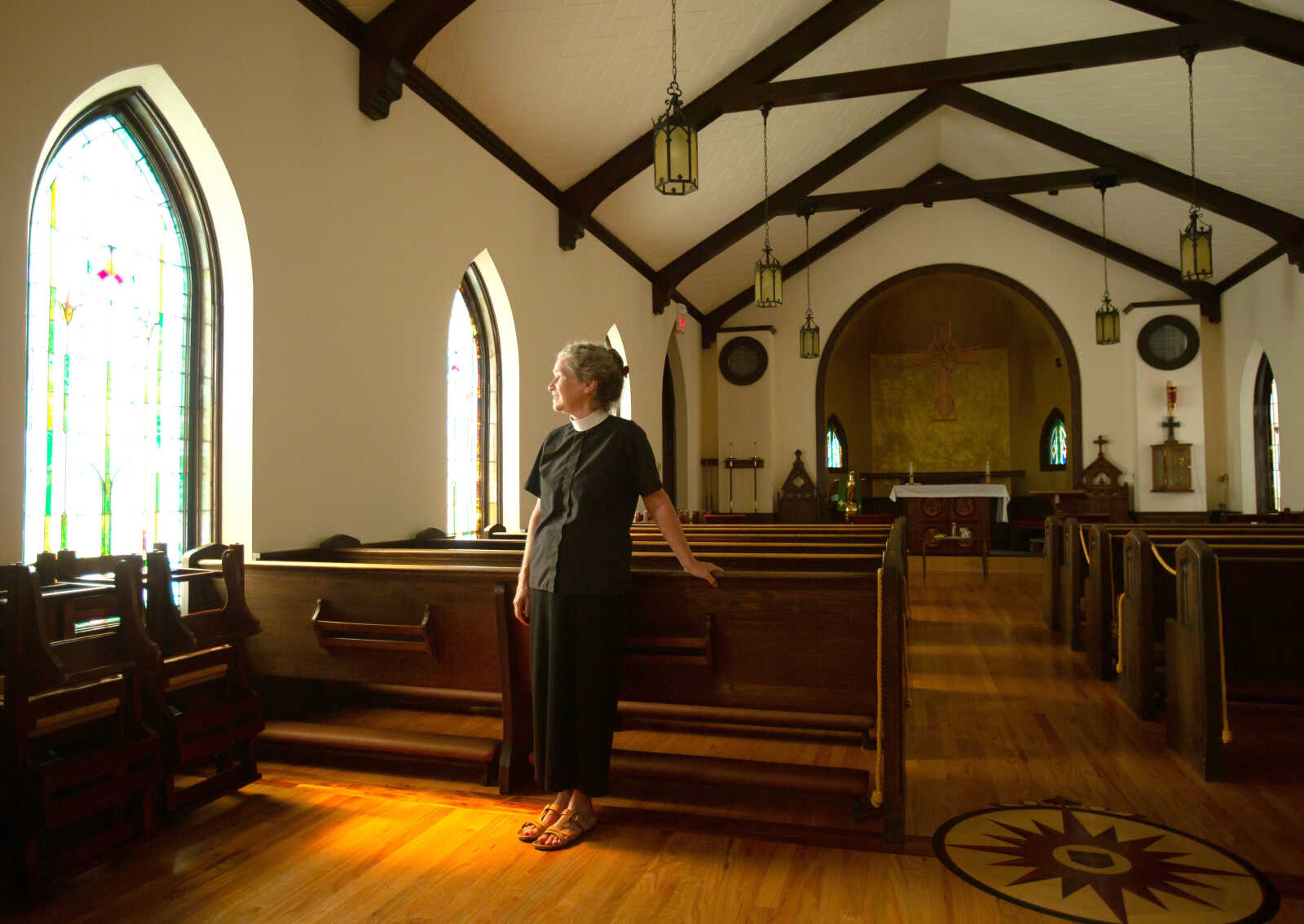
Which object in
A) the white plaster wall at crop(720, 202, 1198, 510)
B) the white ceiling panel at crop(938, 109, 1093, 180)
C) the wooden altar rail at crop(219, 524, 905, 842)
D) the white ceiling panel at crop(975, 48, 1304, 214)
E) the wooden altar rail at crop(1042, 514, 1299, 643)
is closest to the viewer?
the wooden altar rail at crop(219, 524, 905, 842)

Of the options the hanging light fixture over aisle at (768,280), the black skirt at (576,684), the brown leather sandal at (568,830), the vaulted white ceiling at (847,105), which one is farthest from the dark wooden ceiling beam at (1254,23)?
the brown leather sandal at (568,830)

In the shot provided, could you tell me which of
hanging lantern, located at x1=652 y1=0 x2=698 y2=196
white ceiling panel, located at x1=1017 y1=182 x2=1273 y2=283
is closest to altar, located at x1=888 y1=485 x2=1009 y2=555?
white ceiling panel, located at x1=1017 y1=182 x2=1273 y2=283

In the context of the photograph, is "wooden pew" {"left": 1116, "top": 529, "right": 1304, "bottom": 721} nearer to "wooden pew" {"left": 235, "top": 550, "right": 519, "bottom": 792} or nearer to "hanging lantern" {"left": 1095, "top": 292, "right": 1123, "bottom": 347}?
"wooden pew" {"left": 235, "top": 550, "right": 519, "bottom": 792}

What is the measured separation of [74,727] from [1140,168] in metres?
8.98

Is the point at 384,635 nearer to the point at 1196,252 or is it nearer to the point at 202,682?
the point at 202,682

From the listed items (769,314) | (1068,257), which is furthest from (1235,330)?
(769,314)

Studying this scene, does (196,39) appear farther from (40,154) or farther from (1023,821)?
(1023,821)

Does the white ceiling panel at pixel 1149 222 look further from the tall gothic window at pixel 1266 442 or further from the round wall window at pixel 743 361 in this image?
the round wall window at pixel 743 361

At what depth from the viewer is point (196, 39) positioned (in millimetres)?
3662

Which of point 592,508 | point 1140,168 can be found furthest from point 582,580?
point 1140,168

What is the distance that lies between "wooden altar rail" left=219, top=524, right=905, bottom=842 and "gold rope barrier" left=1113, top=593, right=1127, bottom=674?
152 centimetres

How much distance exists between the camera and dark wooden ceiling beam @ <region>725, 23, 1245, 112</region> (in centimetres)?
609

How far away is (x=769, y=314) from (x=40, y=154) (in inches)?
393

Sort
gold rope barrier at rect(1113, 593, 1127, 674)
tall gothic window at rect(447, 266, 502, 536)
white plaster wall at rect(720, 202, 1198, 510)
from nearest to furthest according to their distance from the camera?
gold rope barrier at rect(1113, 593, 1127, 674) → tall gothic window at rect(447, 266, 502, 536) → white plaster wall at rect(720, 202, 1198, 510)
